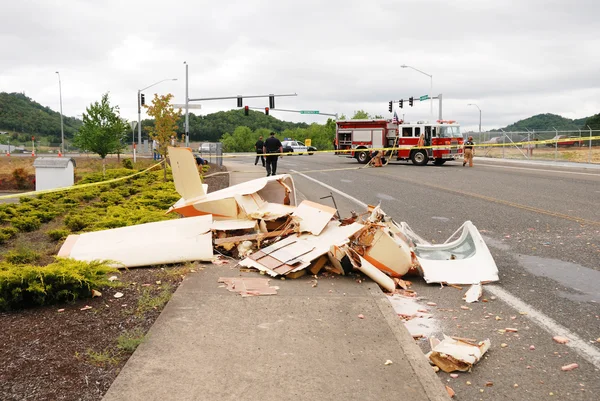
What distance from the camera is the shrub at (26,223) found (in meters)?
11.4

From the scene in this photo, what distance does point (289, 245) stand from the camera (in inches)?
277

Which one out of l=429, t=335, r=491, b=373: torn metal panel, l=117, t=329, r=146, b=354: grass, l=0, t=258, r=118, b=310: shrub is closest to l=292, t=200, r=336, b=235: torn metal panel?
l=0, t=258, r=118, b=310: shrub

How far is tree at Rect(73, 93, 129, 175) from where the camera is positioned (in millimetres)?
33250

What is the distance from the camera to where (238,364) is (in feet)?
13.0

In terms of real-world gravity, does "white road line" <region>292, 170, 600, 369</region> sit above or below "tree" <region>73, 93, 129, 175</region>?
below

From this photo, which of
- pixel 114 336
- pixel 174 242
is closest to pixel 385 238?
pixel 174 242

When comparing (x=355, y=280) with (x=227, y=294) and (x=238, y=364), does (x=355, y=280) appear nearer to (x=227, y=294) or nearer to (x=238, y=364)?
(x=227, y=294)

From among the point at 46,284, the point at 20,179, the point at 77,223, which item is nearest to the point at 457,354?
the point at 46,284

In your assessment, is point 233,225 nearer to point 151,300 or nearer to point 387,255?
point 387,255

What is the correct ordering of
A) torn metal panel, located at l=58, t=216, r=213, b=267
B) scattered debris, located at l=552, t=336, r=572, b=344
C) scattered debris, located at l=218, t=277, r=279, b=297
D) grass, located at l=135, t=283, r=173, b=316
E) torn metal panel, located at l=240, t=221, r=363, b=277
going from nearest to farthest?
scattered debris, located at l=552, t=336, r=572, b=344 < grass, located at l=135, t=283, r=173, b=316 < scattered debris, located at l=218, t=277, r=279, b=297 < torn metal panel, located at l=240, t=221, r=363, b=277 < torn metal panel, located at l=58, t=216, r=213, b=267

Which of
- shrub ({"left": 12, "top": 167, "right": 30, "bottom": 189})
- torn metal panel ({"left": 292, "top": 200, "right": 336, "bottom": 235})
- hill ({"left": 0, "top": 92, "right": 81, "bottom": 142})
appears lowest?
shrub ({"left": 12, "top": 167, "right": 30, "bottom": 189})

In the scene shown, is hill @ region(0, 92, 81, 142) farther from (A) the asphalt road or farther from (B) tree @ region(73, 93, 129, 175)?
(A) the asphalt road

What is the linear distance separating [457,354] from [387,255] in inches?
93.0

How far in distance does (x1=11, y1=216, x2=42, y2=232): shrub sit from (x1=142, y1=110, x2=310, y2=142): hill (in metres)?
113
